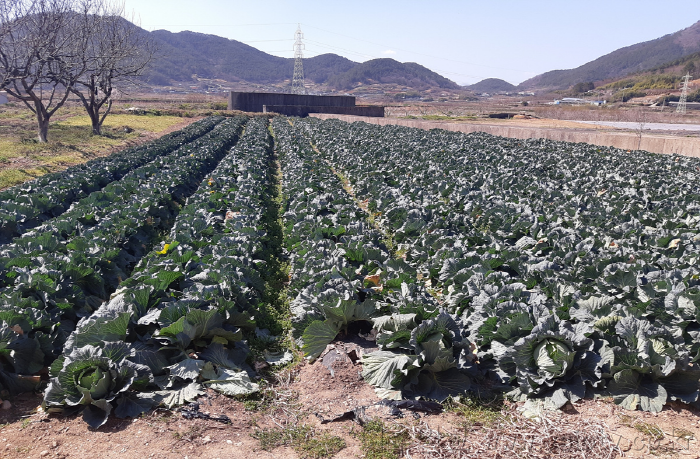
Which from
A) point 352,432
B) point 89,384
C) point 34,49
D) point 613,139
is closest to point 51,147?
point 34,49

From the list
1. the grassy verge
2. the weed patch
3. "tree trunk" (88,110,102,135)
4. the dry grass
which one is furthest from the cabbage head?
"tree trunk" (88,110,102,135)

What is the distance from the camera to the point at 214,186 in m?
→ 14.2

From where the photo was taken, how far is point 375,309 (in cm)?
585

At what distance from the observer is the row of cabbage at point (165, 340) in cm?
453

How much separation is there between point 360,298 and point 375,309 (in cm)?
58

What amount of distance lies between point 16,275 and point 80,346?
8.13ft

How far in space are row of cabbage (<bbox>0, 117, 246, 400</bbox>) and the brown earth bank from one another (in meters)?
0.55

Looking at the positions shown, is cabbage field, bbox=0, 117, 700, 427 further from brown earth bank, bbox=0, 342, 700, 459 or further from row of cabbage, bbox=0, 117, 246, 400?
brown earth bank, bbox=0, 342, 700, 459

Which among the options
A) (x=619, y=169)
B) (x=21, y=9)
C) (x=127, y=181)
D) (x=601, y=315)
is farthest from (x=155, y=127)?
(x=601, y=315)

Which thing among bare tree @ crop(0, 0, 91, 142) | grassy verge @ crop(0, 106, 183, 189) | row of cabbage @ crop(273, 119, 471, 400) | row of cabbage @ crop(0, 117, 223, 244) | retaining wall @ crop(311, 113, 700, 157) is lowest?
row of cabbage @ crop(273, 119, 471, 400)

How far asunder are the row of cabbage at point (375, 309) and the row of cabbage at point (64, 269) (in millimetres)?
2728

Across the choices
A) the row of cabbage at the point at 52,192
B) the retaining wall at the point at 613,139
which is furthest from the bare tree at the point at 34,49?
the retaining wall at the point at 613,139

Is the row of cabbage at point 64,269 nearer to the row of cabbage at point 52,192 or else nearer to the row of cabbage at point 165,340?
the row of cabbage at point 165,340

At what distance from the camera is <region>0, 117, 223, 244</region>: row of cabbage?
10047 mm
